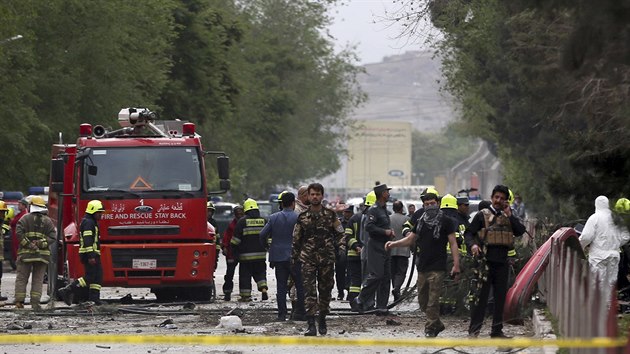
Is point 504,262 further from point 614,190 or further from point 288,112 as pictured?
point 288,112

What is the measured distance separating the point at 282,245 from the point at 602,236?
3825mm

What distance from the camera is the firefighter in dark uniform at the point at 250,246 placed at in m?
24.0

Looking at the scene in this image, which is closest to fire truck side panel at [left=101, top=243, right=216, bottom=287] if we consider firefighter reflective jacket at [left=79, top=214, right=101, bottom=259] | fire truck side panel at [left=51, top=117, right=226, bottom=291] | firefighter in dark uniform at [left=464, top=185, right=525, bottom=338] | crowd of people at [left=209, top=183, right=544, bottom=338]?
fire truck side panel at [left=51, top=117, right=226, bottom=291]

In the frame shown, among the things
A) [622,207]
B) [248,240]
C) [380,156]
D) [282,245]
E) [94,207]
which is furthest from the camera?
[380,156]

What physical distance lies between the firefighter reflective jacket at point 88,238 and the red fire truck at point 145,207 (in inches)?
43.4

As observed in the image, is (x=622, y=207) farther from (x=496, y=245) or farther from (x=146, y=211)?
(x=146, y=211)

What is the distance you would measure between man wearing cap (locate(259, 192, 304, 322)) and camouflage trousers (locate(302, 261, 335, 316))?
2.02m

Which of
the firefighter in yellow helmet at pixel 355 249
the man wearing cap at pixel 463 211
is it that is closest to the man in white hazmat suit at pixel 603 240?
the man wearing cap at pixel 463 211

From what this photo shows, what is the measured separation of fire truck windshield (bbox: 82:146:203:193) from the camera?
22844 mm

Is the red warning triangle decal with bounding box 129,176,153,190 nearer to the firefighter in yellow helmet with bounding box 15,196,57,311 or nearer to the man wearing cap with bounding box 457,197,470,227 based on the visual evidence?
the firefighter in yellow helmet with bounding box 15,196,57,311

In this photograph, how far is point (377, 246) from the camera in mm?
20078

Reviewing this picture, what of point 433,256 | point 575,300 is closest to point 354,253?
point 433,256

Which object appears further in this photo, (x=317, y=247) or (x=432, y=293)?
(x=317, y=247)

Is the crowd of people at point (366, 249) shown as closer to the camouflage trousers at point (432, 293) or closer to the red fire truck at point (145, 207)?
the camouflage trousers at point (432, 293)
